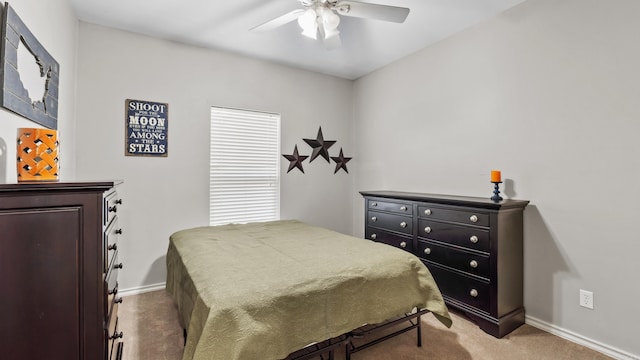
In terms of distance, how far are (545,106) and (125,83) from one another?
12.6ft

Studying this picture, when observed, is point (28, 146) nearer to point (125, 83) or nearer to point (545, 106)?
point (125, 83)

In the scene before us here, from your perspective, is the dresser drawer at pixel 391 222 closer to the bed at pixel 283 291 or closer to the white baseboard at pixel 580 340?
the bed at pixel 283 291

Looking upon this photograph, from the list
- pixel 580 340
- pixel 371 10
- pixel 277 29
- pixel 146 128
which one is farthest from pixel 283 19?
pixel 580 340

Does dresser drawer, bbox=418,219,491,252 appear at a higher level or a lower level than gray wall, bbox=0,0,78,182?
lower

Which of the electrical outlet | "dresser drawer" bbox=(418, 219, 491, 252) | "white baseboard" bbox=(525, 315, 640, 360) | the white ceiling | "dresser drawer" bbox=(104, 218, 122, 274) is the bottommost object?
"white baseboard" bbox=(525, 315, 640, 360)

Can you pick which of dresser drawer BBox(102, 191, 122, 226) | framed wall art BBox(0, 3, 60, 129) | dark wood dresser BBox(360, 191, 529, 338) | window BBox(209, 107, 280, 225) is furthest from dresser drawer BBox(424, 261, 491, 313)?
framed wall art BBox(0, 3, 60, 129)

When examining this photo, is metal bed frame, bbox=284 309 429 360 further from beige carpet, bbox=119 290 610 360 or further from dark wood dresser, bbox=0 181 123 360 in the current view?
dark wood dresser, bbox=0 181 123 360

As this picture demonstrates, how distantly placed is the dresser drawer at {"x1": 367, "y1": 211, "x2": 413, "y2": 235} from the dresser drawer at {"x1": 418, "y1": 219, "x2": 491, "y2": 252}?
0.15 meters

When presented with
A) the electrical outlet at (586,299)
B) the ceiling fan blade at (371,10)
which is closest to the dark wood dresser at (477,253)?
the electrical outlet at (586,299)

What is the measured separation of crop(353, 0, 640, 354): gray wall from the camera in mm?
2021

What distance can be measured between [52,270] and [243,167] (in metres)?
2.68

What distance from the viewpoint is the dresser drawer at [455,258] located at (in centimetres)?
240

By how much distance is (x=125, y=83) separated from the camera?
3.04 m

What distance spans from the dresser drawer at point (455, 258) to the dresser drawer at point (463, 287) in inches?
2.4
